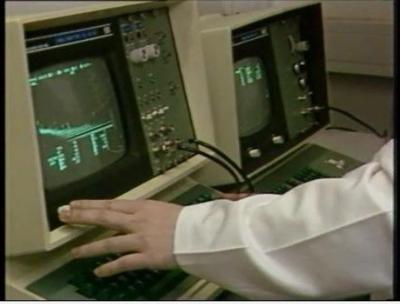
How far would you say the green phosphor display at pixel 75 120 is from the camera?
39.5 inches

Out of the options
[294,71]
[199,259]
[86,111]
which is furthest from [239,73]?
[199,259]

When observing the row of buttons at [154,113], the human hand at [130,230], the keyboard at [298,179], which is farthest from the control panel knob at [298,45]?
Answer: the human hand at [130,230]

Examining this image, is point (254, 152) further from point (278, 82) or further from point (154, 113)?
point (154, 113)

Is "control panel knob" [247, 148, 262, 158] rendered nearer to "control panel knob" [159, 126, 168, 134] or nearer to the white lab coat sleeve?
"control panel knob" [159, 126, 168, 134]

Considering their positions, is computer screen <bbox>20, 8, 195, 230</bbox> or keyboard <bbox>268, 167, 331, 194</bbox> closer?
computer screen <bbox>20, 8, 195, 230</bbox>

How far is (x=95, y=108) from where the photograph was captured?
111 cm

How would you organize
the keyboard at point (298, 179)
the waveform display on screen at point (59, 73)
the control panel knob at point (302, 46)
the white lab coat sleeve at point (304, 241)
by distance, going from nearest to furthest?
1. the white lab coat sleeve at point (304, 241)
2. the waveform display on screen at point (59, 73)
3. the keyboard at point (298, 179)
4. the control panel knob at point (302, 46)

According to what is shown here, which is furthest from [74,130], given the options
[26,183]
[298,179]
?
[298,179]

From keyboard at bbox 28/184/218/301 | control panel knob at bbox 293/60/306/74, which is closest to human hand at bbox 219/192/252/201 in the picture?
keyboard at bbox 28/184/218/301

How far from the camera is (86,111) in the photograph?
1.09m

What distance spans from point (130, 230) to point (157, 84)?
0.35m

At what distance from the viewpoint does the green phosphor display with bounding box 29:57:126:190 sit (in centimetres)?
100

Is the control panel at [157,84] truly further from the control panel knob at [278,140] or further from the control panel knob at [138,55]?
the control panel knob at [278,140]

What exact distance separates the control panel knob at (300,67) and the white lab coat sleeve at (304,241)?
2.38 ft
